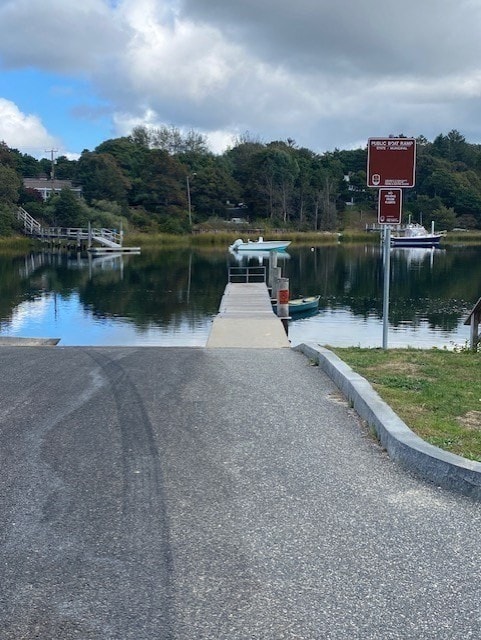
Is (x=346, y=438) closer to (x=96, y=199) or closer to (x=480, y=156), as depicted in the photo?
(x=96, y=199)

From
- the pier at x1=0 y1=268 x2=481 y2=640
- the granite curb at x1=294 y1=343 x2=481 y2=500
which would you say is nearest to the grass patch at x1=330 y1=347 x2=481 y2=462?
the granite curb at x1=294 y1=343 x2=481 y2=500

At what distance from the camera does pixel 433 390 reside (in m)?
7.68

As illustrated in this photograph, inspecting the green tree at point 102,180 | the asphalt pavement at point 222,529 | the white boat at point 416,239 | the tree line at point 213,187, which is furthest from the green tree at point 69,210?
the asphalt pavement at point 222,529

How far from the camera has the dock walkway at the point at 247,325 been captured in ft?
47.4

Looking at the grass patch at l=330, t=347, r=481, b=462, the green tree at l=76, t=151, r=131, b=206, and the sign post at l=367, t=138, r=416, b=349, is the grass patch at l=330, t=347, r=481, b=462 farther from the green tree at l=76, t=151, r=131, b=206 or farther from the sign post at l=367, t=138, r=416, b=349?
the green tree at l=76, t=151, r=131, b=206

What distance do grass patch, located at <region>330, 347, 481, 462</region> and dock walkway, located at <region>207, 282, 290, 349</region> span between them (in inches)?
132

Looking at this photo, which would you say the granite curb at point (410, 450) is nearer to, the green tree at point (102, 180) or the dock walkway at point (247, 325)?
the dock walkway at point (247, 325)

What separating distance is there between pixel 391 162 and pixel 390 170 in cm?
12

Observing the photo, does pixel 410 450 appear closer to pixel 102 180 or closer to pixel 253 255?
pixel 253 255

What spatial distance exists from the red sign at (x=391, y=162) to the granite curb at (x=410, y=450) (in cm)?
467

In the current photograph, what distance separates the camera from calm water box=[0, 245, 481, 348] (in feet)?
75.7

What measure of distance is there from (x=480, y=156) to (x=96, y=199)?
243 feet

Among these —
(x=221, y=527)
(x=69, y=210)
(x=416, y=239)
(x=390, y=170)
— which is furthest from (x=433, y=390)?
(x=416, y=239)

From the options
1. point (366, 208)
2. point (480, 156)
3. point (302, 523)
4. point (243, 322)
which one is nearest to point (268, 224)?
point (366, 208)
